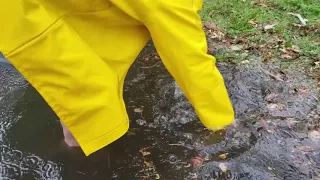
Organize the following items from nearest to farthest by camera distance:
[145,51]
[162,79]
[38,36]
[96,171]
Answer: [38,36] < [96,171] < [162,79] < [145,51]

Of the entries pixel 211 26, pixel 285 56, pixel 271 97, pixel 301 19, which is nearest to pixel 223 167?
pixel 271 97

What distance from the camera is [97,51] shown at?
2.02 metres

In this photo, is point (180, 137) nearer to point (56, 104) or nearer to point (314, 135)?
point (314, 135)

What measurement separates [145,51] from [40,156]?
1.13 meters

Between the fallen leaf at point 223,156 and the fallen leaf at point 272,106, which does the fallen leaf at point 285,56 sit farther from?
the fallen leaf at point 223,156

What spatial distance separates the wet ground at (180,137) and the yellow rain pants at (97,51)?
0.28 meters

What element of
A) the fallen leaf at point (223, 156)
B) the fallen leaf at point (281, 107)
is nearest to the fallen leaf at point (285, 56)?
the fallen leaf at point (281, 107)

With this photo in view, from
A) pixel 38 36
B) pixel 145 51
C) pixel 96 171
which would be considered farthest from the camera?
pixel 145 51

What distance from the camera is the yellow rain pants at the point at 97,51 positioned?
181cm

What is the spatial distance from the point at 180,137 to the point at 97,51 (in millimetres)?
661

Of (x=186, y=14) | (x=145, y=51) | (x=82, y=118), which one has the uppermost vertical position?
(x=186, y=14)

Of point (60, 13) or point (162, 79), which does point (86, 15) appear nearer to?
point (60, 13)

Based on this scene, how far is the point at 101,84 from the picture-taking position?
6.33ft

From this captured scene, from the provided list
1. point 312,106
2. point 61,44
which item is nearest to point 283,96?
point 312,106
